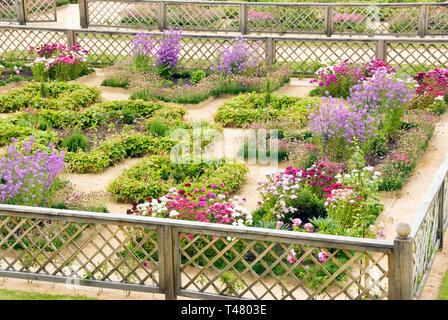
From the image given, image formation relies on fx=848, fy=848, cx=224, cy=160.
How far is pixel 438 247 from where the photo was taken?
27.2 ft

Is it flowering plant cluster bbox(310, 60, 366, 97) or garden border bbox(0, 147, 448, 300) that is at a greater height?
flowering plant cluster bbox(310, 60, 366, 97)

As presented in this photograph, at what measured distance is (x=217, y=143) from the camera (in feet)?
38.7

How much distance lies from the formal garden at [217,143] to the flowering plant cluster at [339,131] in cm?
2

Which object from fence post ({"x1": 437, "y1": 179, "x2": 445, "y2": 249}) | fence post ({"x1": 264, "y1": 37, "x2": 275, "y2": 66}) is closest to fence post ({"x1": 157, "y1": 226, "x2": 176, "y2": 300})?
→ fence post ({"x1": 437, "y1": 179, "x2": 445, "y2": 249})

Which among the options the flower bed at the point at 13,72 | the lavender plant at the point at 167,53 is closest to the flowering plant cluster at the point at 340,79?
the lavender plant at the point at 167,53

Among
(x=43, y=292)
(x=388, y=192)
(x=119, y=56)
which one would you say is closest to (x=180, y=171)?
(x=388, y=192)

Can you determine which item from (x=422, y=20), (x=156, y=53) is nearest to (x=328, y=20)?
(x=422, y=20)

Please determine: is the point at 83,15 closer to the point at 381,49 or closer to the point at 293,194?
the point at 381,49

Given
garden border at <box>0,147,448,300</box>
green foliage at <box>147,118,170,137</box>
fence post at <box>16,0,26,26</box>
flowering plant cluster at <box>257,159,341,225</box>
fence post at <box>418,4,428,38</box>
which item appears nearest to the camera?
garden border at <box>0,147,448,300</box>

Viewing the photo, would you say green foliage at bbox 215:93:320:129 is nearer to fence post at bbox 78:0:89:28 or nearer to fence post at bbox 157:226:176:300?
fence post at bbox 157:226:176:300

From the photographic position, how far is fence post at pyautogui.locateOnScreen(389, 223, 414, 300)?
6500 mm

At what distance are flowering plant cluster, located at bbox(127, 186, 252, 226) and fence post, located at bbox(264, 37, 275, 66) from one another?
22.6 feet
